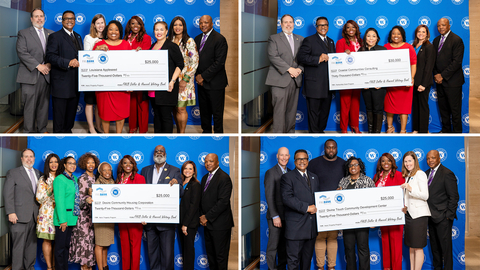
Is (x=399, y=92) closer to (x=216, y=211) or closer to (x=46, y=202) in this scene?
(x=216, y=211)

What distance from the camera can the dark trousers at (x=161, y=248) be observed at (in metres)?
4.62

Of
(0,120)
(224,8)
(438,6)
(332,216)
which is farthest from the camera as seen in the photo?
(224,8)

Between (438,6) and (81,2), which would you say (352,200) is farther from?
(81,2)

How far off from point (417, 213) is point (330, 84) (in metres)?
1.73

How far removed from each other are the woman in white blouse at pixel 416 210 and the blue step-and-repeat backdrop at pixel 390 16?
1.41 meters

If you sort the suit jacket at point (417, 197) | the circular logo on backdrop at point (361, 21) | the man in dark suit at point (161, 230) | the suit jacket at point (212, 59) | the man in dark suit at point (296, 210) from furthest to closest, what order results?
the circular logo on backdrop at point (361, 21) → the suit jacket at point (212, 59) → the man in dark suit at point (161, 230) → the suit jacket at point (417, 197) → the man in dark suit at point (296, 210)

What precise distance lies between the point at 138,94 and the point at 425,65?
3561mm

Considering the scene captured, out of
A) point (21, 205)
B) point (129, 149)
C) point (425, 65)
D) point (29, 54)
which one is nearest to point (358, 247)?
point (425, 65)

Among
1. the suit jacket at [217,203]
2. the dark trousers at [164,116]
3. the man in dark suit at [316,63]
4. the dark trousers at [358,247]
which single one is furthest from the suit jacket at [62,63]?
the dark trousers at [358,247]

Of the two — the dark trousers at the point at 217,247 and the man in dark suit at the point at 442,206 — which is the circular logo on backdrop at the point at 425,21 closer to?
the man in dark suit at the point at 442,206

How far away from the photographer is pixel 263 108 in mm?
5859

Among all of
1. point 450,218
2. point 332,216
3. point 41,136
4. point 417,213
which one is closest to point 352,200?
point 332,216

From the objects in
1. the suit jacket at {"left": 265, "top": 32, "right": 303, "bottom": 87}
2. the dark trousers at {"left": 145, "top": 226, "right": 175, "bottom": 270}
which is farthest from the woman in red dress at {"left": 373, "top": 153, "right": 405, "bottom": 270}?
the dark trousers at {"left": 145, "top": 226, "right": 175, "bottom": 270}

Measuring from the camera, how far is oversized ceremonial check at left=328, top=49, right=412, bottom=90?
191 inches
